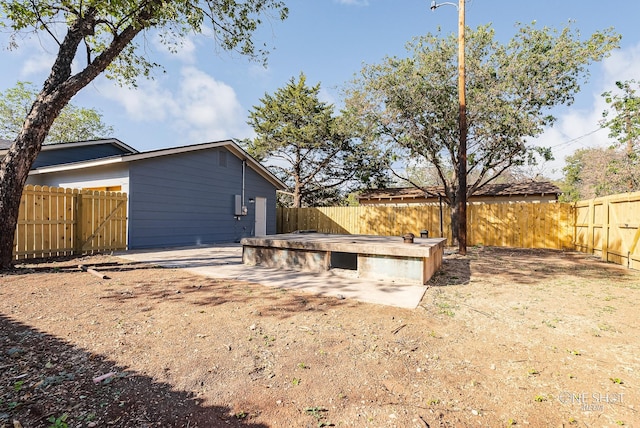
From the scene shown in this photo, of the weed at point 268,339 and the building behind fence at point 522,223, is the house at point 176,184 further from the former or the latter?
the weed at point 268,339

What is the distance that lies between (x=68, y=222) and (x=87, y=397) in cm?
799

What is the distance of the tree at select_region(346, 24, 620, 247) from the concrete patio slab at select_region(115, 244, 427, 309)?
8.27 metres

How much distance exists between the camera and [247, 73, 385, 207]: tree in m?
19.1

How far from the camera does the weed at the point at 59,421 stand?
175 centimetres

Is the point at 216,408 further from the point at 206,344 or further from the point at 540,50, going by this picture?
the point at 540,50

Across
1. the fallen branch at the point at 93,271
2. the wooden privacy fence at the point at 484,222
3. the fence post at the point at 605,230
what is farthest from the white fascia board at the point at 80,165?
the fence post at the point at 605,230

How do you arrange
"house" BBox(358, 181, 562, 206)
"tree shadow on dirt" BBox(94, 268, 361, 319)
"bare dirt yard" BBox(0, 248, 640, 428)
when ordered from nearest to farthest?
1. "bare dirt yard" BBox(0, 248, 640, 428)
2. "tree shadow on dirt" BBox(94, 268, 361, 319)
3. "house" BBox(358, 181, 562, 206)

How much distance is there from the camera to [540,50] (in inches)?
419

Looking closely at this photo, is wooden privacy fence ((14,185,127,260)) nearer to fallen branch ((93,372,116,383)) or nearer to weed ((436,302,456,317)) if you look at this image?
fallen branch ((93,372,116,383))

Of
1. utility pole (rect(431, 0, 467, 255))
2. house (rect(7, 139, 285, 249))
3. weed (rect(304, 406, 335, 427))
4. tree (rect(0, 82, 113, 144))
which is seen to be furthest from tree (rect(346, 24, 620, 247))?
tree (rect(0, 82, 113, 144))

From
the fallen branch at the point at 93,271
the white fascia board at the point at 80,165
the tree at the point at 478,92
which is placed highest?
the tree at the point at 478,92

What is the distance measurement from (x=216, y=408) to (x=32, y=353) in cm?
193

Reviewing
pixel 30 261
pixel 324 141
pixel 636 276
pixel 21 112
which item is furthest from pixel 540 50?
pixel 21 112

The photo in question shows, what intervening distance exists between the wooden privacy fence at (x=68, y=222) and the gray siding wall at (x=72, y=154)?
6.70m
